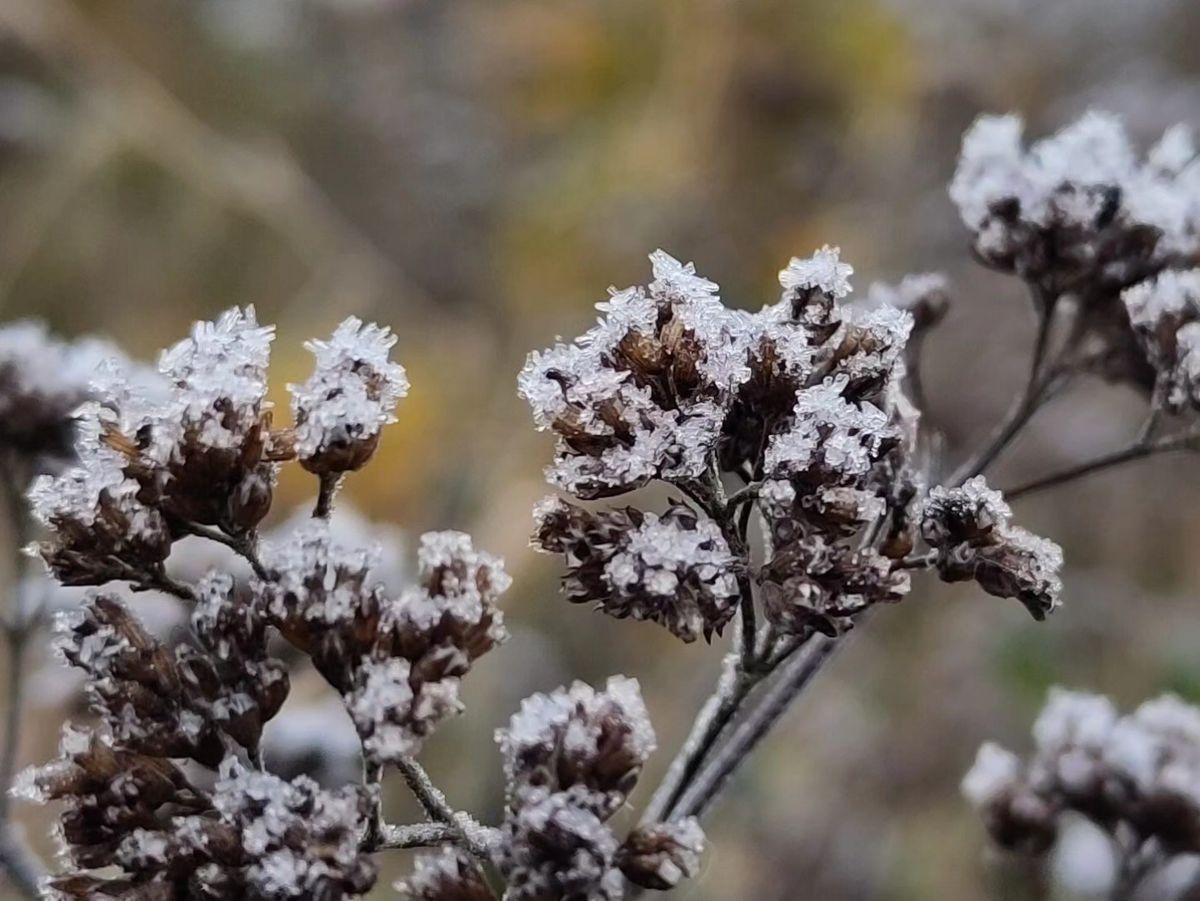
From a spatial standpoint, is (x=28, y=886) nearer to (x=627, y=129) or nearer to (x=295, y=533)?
(x=295, y=533)

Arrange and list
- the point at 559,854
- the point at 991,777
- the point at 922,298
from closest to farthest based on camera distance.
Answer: the point at 559,854, the point at 922,298, the point at 991,777

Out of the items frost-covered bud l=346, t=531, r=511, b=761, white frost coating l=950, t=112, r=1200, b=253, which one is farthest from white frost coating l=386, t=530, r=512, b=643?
white frost coating l=950, t=112, r=1200, b=253

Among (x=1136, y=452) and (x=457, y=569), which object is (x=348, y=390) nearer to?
(x=457, y=569)

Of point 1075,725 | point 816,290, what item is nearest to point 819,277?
point 816,290

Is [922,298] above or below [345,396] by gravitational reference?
above

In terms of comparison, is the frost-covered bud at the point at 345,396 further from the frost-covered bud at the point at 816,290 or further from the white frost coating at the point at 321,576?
the frost-covered bud at the point at 816,290

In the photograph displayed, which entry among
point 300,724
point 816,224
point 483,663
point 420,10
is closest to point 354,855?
point 300,724

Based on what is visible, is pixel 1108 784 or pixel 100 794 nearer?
pixel 100 794
